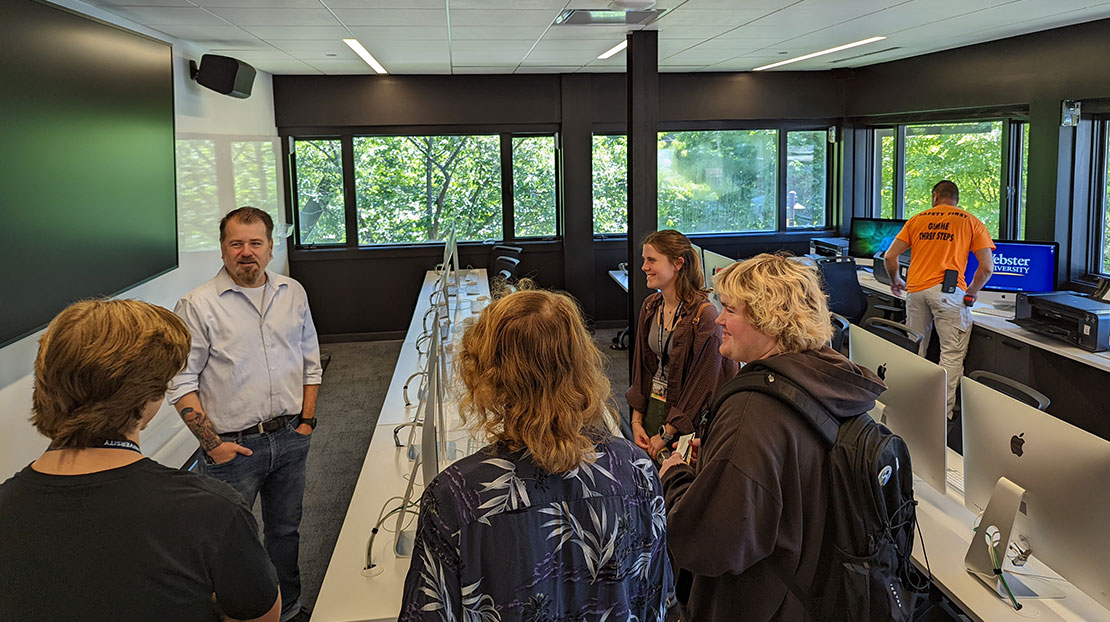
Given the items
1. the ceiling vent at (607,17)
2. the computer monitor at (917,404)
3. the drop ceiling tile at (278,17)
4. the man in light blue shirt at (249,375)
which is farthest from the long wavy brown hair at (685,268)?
the drop ceiling tile at (278,17)

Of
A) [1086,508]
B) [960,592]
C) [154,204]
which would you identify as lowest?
[960,592]

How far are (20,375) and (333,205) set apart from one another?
17.3ft

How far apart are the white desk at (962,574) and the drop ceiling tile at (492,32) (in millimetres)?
3764

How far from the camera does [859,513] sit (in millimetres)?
1898

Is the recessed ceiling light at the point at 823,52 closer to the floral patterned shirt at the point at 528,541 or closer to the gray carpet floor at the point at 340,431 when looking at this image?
the gray carpet floor at the point at 340,431

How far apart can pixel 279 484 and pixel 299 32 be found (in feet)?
10.9

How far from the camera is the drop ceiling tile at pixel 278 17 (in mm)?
4547

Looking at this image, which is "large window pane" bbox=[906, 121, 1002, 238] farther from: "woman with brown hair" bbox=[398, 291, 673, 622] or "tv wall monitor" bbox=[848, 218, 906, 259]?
"woman with brown hair" bbox=[398, 291, 673, 622]

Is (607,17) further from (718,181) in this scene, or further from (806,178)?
(806,178)

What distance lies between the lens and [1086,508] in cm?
196

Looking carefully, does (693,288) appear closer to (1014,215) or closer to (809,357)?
(809,357)

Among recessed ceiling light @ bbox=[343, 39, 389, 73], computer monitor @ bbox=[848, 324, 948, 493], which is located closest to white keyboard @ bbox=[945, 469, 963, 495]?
computer monitor @ bbox=[848, 324, 948, 493]

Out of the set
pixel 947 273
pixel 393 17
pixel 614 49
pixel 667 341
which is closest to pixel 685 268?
pixel 667 341

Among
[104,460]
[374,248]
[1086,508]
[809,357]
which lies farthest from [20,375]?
[374,248]
